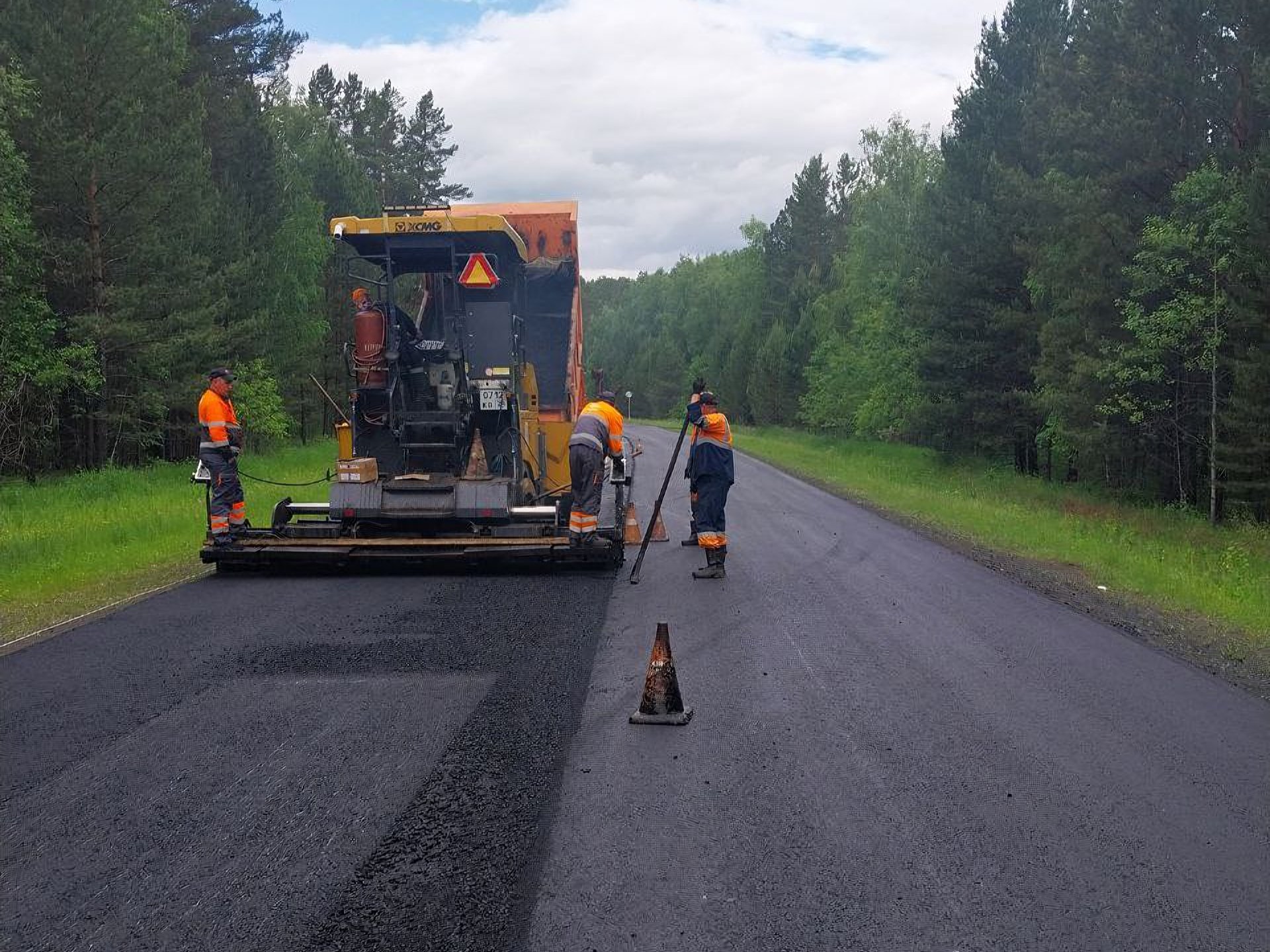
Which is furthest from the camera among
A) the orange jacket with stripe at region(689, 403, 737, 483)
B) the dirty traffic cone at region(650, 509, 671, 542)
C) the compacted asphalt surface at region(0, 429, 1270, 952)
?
the dirty traffic cone at region(650, 509, 671, 542)

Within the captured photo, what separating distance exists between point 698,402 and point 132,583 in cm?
577

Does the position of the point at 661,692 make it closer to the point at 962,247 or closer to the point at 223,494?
the point at 223,494

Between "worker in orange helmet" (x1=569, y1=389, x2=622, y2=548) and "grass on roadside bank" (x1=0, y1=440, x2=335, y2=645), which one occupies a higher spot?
"worker in orange helmet" (x1=569, y1=389, x2=622, y2=548)

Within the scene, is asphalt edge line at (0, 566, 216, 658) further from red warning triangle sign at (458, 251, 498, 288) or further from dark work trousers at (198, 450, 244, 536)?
red warning triangle sign at (458, 251, 498, 288)

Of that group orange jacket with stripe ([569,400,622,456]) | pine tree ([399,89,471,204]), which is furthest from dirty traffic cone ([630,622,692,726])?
pine tree ([399,89,471,204])

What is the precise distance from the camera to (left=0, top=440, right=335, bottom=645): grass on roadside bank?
31.3 ft

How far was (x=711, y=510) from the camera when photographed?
1052cm

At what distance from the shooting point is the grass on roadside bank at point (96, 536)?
954 centimetres

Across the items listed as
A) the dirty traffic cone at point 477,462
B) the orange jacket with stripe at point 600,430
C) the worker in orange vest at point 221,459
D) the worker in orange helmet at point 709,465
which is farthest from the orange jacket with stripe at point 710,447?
the worker in orange vest at point 221,459

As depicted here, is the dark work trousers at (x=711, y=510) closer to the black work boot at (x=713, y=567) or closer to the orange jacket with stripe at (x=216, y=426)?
the black work boot at (x=713, y=567)

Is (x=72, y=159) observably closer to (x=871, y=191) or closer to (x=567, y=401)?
(x=567, y=401)

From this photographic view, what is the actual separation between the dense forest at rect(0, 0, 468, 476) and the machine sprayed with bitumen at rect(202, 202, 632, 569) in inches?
475

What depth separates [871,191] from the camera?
51906 mm

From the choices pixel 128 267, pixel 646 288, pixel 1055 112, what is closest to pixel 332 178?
pixel 128 267
